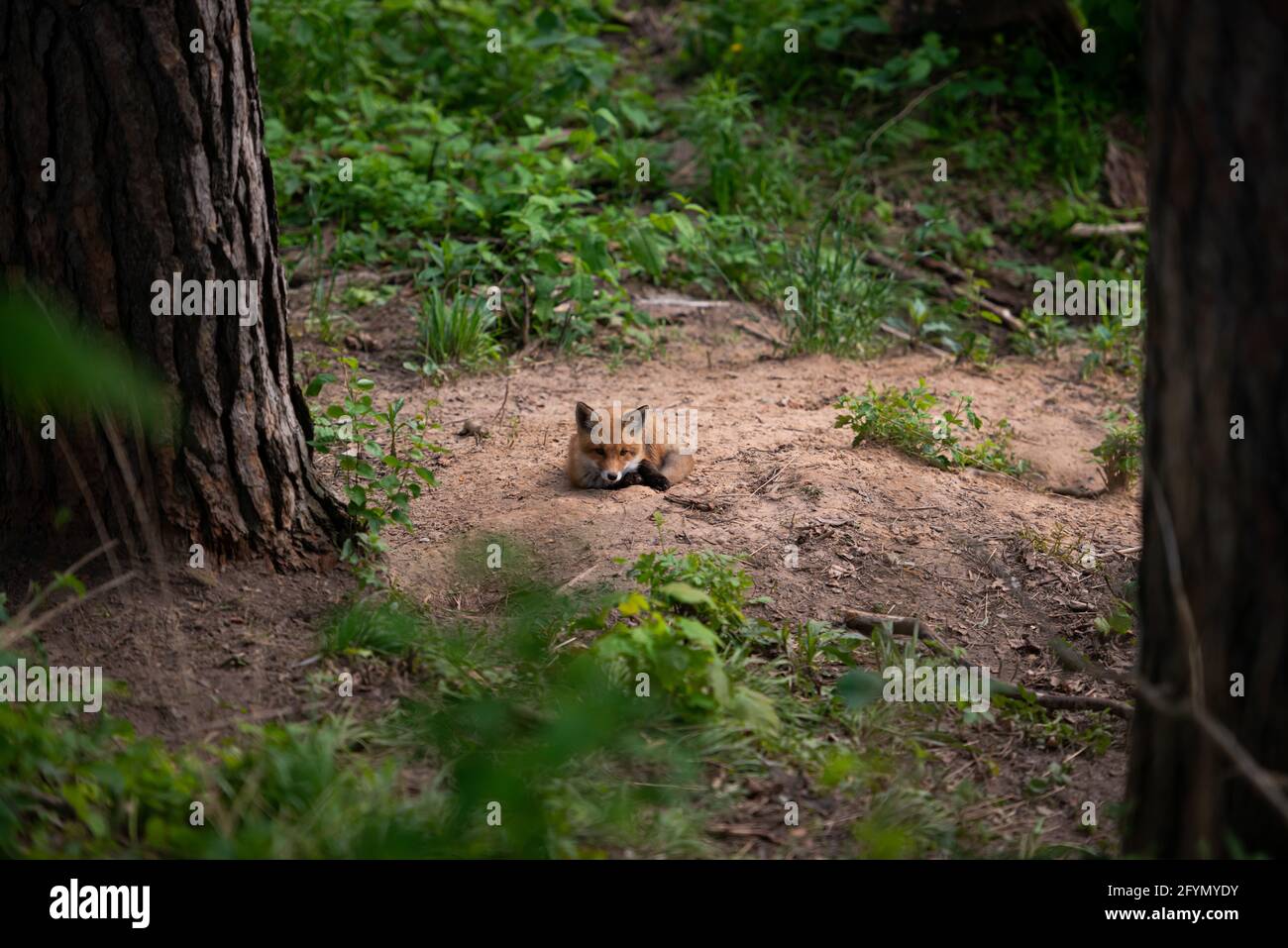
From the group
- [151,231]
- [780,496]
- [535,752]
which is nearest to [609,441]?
[780,496]

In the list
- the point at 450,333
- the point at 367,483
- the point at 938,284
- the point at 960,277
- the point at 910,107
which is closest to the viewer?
the point at 367,483

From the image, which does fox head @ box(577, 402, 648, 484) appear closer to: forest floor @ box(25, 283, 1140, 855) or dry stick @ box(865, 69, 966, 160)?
forest floor @ box(25, 283, 1140, 855)

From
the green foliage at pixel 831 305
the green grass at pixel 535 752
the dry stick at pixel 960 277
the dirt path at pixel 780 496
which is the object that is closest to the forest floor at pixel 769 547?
the dirt path at pixel 780 496

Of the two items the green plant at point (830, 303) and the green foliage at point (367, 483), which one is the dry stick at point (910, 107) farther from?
the green foliage at point (367, 483)

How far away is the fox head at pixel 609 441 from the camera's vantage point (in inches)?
239

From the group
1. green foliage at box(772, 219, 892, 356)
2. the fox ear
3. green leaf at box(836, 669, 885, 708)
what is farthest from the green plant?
green leaf at box(836, 669, 885, 708)

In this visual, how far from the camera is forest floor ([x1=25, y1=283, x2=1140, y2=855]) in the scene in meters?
3.87

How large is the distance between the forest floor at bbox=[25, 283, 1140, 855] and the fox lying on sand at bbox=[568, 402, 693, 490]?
0.13m

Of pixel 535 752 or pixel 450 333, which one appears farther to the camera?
pixel 450 333

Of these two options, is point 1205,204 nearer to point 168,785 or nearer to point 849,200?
point 168,785

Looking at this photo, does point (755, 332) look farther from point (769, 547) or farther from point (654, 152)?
point (769, 547)

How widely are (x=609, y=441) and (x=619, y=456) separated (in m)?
0.10

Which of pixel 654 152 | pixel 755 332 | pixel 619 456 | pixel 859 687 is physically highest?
pixel 654 152

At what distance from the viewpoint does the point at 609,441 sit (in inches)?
241
